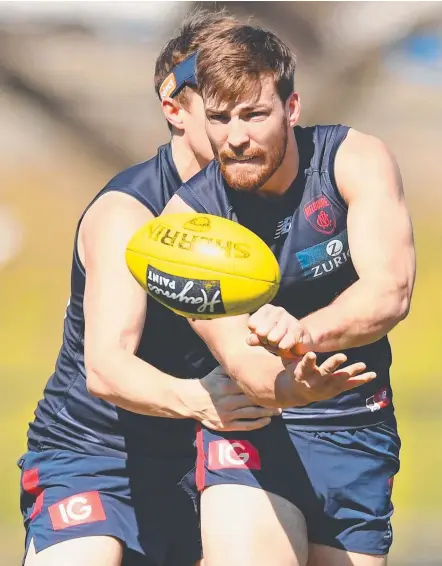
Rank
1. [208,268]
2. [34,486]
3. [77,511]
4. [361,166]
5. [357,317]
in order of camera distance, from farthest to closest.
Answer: [34,486] < [77,511] < [361,166] < [357,317] < [208,268]

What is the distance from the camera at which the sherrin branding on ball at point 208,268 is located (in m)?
2.67

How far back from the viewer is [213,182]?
10.4 ft

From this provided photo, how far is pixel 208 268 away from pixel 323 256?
587 mm

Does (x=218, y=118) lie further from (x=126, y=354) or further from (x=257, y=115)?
(x=126, y=354)

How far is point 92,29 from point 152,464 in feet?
16.7

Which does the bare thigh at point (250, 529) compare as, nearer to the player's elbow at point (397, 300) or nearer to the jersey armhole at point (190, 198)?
the player's elbow at point (397, 300)

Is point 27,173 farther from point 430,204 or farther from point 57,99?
point 430,204

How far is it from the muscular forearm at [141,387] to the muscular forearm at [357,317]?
16.9 inches

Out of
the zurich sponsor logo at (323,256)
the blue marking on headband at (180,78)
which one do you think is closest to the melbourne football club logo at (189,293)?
the zurich sponsor logo at (323,256)

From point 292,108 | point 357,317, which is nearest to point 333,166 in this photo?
point 292,108

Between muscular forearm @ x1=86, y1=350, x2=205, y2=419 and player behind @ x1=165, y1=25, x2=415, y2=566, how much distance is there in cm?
14

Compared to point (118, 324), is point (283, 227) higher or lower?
higher

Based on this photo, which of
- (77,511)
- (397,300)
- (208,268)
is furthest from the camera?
(77,511)

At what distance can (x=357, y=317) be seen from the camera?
113 inches
